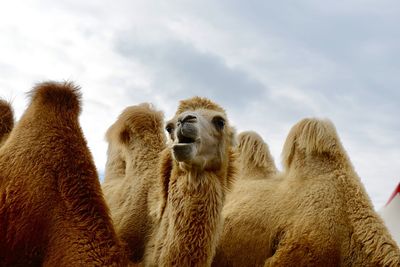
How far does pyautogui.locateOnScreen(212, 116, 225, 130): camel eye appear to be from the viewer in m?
5.25

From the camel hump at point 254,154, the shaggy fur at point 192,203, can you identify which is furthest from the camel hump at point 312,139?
the shaggy fur at point 192,203

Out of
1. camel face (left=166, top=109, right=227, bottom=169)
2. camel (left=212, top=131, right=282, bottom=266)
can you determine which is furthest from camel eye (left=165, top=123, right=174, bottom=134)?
camel (left=212, top=131, right=282, bottom=266)

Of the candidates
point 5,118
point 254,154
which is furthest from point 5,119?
point 254,154

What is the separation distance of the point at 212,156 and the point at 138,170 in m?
1.40

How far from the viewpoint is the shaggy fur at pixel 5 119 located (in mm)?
5839

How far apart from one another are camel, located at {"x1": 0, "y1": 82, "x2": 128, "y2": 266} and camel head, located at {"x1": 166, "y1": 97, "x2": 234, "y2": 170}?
734 millimetres

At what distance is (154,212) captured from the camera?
548 centimetres

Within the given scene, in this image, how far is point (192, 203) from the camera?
4836 mm

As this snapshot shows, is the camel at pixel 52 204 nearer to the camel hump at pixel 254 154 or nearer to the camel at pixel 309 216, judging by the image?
the camel at pixel 309 216

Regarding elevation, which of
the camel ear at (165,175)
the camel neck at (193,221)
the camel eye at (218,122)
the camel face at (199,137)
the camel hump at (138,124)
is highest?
the camel hump at (138,124)

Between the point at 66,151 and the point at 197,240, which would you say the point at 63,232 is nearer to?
the point at 66,151

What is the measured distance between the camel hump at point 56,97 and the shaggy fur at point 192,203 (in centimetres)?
89

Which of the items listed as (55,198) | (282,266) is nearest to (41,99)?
(55,198)

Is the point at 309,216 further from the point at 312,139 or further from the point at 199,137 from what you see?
the point at 199,137
